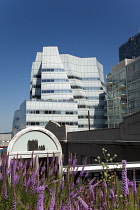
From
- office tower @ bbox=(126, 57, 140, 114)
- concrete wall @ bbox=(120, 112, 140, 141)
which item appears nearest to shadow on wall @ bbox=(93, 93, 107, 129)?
office tower @ bbox=(126, 57, 140, 114)

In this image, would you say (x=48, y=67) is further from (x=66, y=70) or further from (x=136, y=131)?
(x=136, y=131)

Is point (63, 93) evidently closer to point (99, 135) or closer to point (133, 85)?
point (133, 85)

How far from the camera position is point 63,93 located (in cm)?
10275

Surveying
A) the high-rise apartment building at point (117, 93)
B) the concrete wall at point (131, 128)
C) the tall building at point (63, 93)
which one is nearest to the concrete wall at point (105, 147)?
the concrete wall at point (131, 128)

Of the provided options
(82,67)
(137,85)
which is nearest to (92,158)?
(137,85)

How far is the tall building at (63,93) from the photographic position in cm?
9300

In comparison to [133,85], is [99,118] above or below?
below

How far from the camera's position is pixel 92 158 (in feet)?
80.7

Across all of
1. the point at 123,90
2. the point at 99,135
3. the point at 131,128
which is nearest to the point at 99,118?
the point at 123,90

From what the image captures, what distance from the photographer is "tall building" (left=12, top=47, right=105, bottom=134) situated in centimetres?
9300

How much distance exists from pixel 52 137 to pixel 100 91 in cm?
10501

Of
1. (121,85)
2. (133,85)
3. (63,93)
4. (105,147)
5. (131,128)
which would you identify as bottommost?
(105,147)

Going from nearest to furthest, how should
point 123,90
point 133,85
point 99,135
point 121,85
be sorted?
point 99,135 → point 133,85 → point 121,85 → point 123,90

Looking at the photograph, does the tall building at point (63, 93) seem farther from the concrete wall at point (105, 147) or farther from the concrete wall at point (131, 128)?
the concrete wall at point (131, 128)
